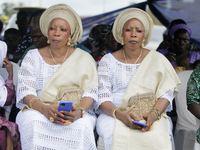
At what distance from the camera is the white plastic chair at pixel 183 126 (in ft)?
12.3

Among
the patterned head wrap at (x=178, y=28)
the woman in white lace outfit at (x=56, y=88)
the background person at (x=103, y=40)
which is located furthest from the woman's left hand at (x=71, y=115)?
the patterned head wrap at (x=178, y=28)

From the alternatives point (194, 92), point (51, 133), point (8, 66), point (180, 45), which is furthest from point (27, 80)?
point (180, 45)

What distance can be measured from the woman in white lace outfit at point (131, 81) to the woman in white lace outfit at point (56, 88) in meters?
0.17

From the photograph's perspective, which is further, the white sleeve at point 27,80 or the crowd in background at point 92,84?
the white sleeve at point 27,80

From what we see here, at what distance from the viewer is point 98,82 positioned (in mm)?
3473

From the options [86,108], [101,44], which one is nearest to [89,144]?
[86,108]

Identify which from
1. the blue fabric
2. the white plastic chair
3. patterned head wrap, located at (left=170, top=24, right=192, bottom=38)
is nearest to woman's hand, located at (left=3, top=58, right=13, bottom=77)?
the white plastic chair

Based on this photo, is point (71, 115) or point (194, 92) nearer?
point (71, 115)

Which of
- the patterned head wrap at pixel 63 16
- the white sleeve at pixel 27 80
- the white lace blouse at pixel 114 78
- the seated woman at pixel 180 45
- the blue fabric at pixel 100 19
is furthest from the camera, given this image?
the blue fabric at pixel 100 19

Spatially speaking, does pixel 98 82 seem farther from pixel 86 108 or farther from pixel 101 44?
pixel 101 44

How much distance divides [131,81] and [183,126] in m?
1.07

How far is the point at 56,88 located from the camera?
11.1 ft

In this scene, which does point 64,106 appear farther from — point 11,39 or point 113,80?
point 11,39

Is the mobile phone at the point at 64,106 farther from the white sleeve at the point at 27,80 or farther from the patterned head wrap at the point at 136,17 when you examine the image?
the patterned head wrap at the point at 136,17
